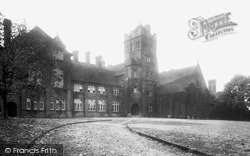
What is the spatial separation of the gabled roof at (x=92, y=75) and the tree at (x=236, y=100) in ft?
83.9

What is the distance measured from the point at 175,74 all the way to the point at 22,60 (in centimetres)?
3855

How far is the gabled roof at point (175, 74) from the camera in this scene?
160 feet

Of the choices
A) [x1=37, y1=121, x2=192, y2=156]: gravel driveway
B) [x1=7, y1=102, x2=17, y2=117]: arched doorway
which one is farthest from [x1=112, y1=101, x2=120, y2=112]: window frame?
[x1=37, y1=121, x2=192, y2=156]: gravel driveway

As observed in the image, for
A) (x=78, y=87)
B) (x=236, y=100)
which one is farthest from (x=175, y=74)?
(x=78, y=87)

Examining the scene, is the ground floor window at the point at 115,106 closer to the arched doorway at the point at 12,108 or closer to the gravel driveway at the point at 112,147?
the arched doorway at the point at 12,108

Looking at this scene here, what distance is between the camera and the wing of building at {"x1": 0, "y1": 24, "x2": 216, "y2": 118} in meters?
37.4

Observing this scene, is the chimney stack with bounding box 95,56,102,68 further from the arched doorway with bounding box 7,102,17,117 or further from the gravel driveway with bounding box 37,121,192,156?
the gravel driveway with bounding box 37,121,192,156

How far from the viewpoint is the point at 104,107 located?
41.8 m

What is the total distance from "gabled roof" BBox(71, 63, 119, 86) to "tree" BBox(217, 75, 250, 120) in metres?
25.6

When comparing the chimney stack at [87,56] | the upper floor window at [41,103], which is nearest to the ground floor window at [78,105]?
the upper floor window at [41,103]

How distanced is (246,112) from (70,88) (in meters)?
39.1

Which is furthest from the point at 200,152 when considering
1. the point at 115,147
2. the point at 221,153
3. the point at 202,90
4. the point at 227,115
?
the point at 227,115

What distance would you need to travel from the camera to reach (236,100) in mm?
47344

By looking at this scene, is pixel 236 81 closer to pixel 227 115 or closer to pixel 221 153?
pixel 227 115
